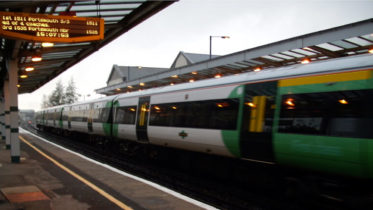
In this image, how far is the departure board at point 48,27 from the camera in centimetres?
635

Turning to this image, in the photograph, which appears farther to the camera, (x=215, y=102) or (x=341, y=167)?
(x=215, y=102)

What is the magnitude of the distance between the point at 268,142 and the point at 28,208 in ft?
Answer: 16.1

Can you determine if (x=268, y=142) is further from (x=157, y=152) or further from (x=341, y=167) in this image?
(x=157, y=152)

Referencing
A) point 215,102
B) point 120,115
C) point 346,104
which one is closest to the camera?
point 346,104

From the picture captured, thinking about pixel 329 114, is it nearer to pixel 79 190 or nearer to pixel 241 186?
pixel 241 186

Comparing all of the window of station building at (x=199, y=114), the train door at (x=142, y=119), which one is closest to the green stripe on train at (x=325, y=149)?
the window of station building at (x=199, y=114)

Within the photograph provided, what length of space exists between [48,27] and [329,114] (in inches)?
232

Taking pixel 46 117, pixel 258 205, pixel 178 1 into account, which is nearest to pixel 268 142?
pixel 258 205

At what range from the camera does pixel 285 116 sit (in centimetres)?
695

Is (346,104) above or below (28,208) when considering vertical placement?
above

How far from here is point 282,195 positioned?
8.12 meters

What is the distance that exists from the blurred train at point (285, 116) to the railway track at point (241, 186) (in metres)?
0.54

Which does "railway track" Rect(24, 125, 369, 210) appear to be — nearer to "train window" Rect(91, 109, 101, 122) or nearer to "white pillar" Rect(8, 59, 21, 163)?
"white pillar" Rect(8, 59, 21, 163)

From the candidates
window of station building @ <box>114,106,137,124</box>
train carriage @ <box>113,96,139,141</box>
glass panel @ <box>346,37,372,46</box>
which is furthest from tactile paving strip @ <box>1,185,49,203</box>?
glass panel @ <box>346,37,372,46</box>
